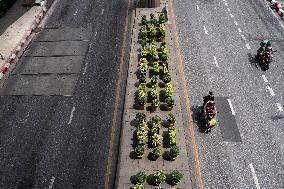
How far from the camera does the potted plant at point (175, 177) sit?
1841 cm

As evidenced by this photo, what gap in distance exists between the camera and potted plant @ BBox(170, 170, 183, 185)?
18.4 m

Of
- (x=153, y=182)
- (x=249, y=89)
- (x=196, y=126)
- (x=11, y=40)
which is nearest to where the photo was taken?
(x=153, y=182)

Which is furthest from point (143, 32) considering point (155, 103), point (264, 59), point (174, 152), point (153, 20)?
point (174, 152)

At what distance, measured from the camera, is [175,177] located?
18391 mm

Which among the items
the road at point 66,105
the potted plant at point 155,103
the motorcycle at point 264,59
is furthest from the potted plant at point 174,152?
the motorcycle at point 264,59

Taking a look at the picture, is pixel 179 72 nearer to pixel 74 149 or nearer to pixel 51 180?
pixel 74 149

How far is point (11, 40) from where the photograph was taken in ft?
107

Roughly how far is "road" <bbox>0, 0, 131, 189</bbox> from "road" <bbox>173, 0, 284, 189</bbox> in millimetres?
5791

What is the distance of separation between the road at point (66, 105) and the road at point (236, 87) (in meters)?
5.79

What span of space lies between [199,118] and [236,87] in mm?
4695

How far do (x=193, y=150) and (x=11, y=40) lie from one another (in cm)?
2074

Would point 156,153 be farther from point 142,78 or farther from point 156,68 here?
point 156,68

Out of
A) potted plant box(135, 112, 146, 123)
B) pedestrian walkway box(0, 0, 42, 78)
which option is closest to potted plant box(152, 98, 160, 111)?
potted plant box(135, 112, 146, 123)

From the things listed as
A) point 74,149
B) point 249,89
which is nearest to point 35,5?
point 74,149
